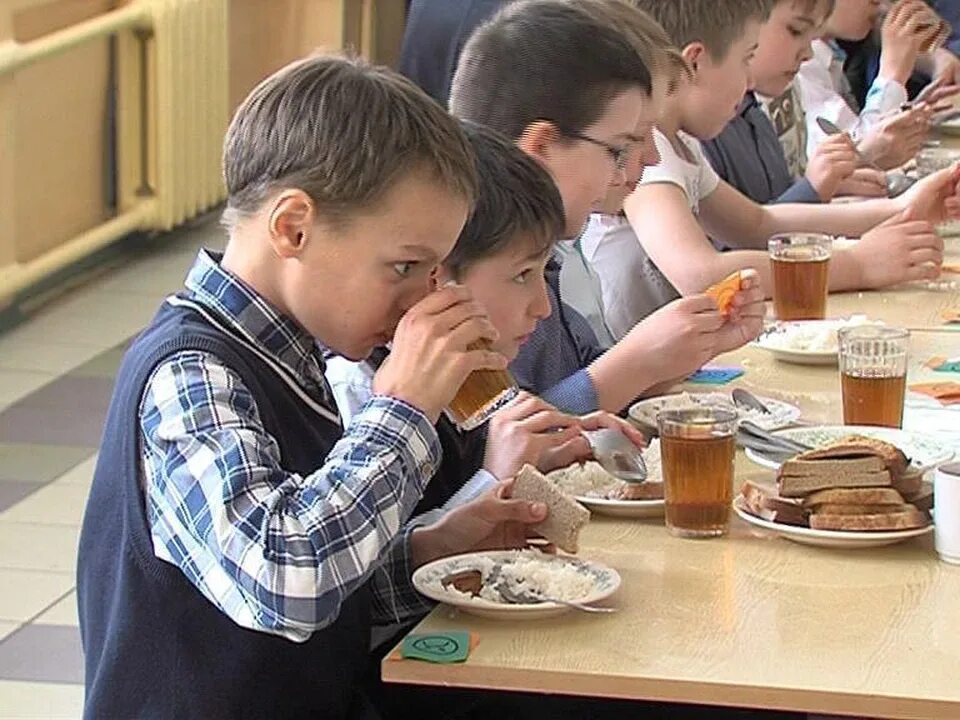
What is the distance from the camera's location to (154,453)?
1.68m

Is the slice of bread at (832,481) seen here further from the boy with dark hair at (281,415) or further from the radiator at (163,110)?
the radiator at (163,110)

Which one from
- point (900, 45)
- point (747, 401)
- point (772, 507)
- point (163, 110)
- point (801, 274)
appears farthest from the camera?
point (163, 110)

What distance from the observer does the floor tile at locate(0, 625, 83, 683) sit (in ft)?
10.6

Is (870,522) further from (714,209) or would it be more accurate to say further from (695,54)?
(714,209)

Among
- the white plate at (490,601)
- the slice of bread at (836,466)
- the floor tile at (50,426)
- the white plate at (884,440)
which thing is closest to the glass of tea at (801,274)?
the white plate at (884,440)

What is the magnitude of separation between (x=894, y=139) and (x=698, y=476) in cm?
230

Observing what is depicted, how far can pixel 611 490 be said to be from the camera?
2041mm

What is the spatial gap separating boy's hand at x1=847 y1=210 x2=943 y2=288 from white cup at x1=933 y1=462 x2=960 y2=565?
1.28 meters

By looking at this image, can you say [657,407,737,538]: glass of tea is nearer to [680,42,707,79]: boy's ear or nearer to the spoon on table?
[680,42,707,79]: boy's ear

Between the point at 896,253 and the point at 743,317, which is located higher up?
the point at 896,253

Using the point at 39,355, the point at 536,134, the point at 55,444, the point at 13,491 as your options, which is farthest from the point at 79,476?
the point at 536,134

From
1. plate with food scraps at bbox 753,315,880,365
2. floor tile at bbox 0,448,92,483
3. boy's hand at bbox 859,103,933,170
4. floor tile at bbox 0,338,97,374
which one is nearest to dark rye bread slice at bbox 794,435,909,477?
plate with food scraps at bbox 753,315,880,365

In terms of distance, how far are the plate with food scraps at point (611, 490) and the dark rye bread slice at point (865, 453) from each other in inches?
6.5

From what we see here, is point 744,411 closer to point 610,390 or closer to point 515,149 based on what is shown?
point 610,390
